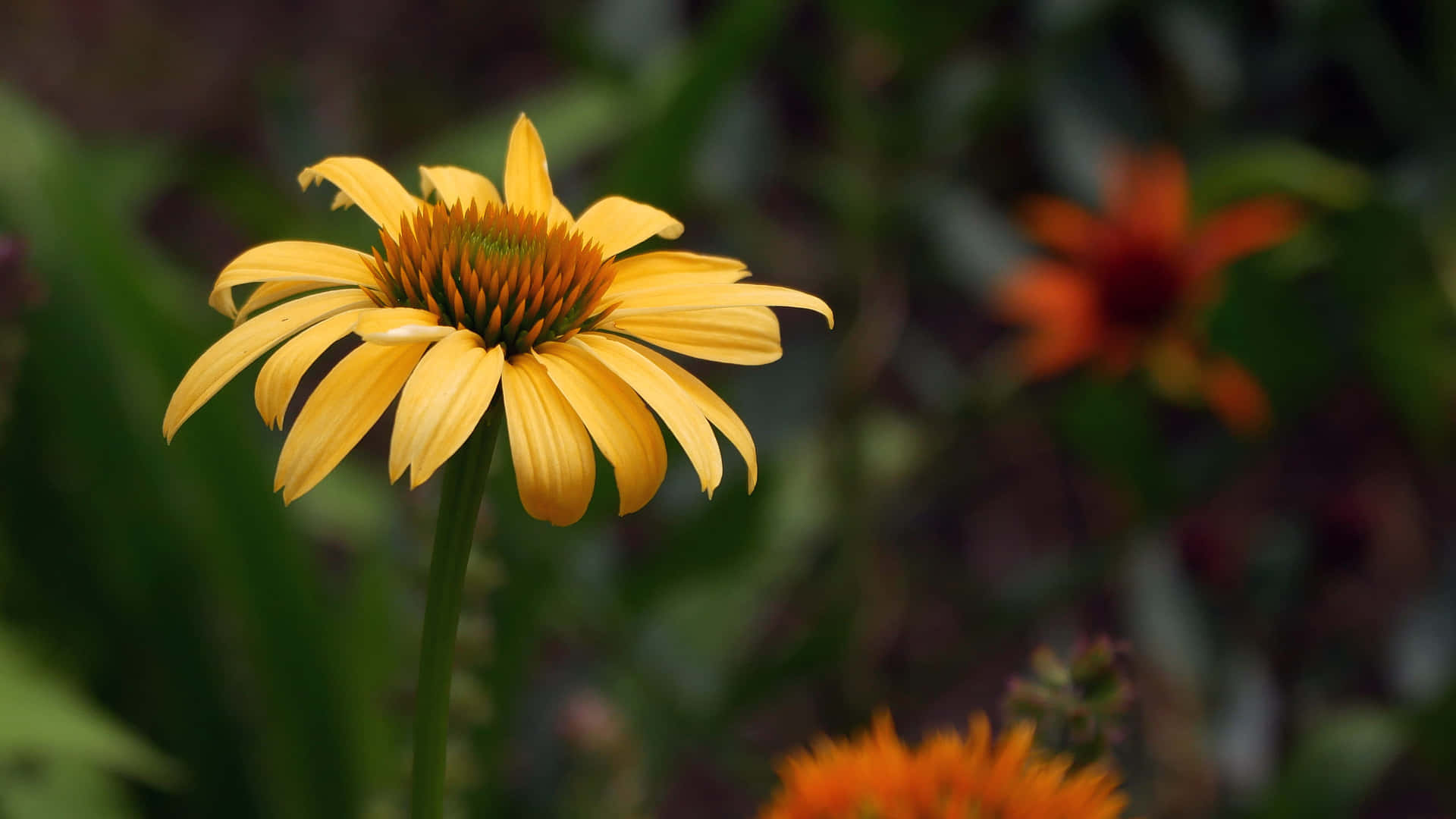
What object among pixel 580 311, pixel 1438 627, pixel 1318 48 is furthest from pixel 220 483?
pixel 1318 48

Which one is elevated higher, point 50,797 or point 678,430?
point 50,797

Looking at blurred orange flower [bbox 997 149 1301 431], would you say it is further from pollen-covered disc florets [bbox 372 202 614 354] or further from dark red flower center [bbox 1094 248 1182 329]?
pollen-covered disc florets [bbox 372 202 614 354]

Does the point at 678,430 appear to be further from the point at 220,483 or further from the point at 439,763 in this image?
the point at 220,483

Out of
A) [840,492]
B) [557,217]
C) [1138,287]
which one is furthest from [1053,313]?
[557,217]

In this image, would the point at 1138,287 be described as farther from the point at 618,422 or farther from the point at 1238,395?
the point at 618,422

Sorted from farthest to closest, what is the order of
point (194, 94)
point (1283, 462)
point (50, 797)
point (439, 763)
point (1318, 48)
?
point (194, 94), point (1283, 462), point (1318, 48), point (50, 797), point (439, 763)

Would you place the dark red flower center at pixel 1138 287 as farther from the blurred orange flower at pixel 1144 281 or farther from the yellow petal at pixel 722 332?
the yellow petal at pixel 722 332

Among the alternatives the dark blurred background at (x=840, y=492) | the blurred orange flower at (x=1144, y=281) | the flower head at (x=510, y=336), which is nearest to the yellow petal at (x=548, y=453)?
the flower head at (x=510, y=336)
